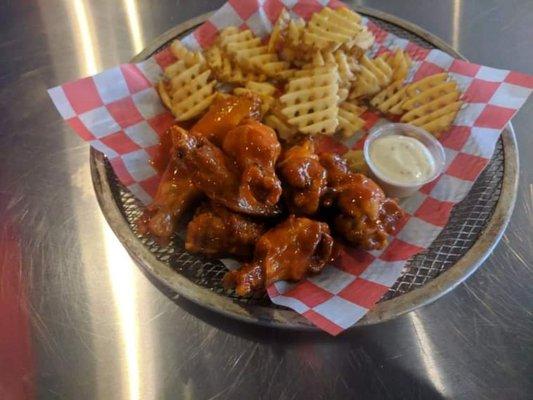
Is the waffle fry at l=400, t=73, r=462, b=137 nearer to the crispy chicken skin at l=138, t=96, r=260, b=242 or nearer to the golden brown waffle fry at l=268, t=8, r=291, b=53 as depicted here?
the golden brown waffle fry at l=268, t=8, r=291, b=53

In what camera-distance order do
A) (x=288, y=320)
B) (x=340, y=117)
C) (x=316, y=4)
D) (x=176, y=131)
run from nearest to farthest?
(x=288, y=320), (x=176, y=131), (x=340, y=117), (x=316, y=4)

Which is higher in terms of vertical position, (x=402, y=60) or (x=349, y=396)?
(x=402, y=60)

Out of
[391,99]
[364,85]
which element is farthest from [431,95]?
Answer: [364,85]

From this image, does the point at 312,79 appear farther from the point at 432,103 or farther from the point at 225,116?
the point at 432,103

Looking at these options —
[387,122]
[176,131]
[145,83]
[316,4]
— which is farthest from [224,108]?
[316,4]

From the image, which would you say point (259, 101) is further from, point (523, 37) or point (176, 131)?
point (523, 37)

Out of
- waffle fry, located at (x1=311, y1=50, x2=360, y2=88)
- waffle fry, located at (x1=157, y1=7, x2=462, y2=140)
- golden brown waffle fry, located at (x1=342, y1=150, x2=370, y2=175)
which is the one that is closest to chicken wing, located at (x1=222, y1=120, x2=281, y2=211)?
waffle fry, located at (x1=157, y1=7, x2=462, y2=140)

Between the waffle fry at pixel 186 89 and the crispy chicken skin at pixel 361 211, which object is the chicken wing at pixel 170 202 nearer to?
the waffle fry at pixel 186 89
